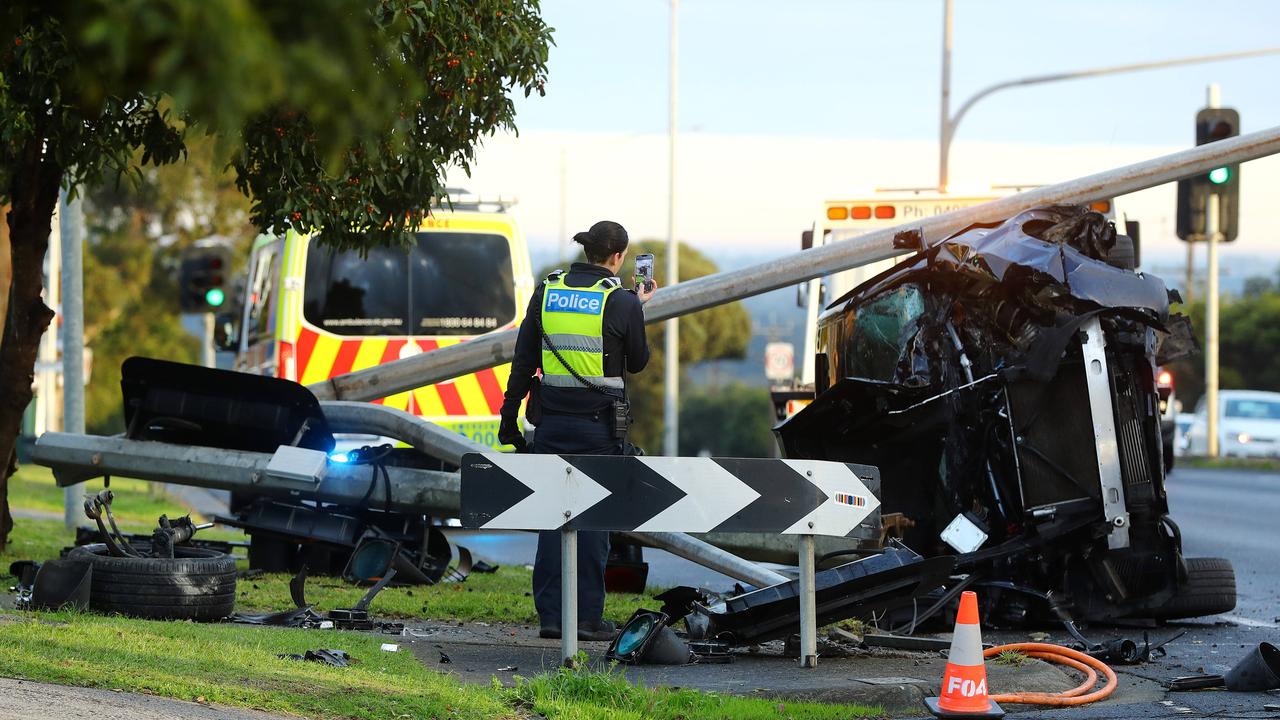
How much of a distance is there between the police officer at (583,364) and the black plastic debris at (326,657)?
107 cm

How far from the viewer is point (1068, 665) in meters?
6.75

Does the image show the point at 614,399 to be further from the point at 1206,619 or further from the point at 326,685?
the point at 1206,619

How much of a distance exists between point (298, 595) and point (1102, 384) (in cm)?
399

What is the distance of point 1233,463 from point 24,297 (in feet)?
81.6

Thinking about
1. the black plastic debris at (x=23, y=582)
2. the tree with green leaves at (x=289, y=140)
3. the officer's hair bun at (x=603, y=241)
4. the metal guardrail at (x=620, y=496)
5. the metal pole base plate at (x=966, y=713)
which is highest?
the tree with green leaves at (x=289, y=140)

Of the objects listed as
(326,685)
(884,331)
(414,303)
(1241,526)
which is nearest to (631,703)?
(326,685)

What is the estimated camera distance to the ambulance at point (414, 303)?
13.8m

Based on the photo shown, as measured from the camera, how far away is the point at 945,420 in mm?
8227

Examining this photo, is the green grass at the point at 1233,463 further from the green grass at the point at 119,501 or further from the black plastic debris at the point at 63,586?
the black plastic debris at the point at 63,586

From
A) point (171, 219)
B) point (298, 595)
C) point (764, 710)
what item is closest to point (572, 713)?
point (764, 710)

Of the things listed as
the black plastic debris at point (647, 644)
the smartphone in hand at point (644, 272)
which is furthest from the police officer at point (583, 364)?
the black plastic debris at point (647, 644)

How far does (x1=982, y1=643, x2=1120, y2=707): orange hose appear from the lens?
236 inches

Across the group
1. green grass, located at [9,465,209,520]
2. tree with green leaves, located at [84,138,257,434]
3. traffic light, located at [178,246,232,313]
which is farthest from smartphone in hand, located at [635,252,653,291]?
tree with green leaves, located at [84,138,257,434]

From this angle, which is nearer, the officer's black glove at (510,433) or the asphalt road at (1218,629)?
the asphalt road at (1218,629)
